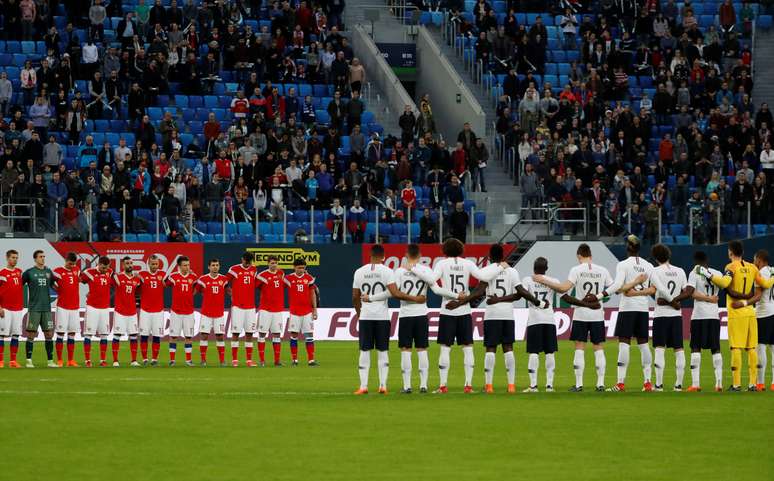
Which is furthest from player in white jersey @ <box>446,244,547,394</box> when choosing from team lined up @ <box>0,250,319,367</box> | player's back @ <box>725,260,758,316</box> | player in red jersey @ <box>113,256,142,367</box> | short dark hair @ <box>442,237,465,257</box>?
player in red jersey @ <box>113,256,142,367</box>

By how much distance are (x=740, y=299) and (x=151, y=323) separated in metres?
13.3

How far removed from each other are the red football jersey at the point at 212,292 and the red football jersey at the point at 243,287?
0.25 m

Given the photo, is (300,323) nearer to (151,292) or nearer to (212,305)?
(212,305)

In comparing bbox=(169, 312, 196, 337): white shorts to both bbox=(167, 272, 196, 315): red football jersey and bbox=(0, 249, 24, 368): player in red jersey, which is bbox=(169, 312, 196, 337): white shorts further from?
bbox=(0, 249, 24, 368): player in red jersey

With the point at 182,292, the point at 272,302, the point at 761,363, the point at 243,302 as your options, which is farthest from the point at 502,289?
the point at 182,292

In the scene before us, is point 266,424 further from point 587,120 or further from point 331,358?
point 587,120

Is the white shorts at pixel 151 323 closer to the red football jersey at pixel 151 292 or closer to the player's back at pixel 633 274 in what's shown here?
the red football jersey at pixel 151 292

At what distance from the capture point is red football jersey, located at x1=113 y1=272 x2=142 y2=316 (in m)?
31.7

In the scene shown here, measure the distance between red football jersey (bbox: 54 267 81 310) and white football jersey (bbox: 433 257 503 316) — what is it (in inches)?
433

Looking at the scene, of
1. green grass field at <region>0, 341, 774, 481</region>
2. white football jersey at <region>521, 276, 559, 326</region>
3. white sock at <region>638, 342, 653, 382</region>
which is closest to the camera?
green grass field at <region>0, 341, 774, 481</region>

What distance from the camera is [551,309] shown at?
2417 cm

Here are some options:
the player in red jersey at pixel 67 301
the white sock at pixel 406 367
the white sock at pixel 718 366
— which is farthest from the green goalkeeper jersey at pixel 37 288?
the white sock at pixel 718 366

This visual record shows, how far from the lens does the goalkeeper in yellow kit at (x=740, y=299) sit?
24375 mm

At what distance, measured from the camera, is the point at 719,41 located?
54281mm
